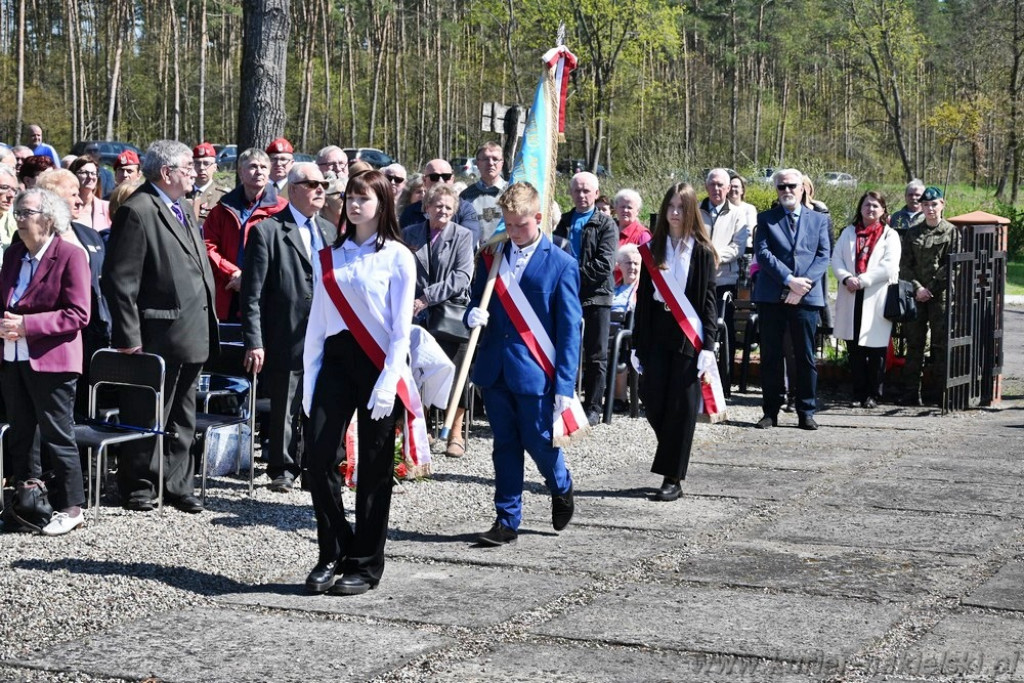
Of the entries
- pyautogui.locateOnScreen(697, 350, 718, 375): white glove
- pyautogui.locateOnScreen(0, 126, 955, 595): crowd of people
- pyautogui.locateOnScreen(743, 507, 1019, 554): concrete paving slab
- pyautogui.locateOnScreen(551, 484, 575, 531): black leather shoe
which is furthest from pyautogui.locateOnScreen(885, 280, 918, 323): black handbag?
pyautogui.locateOnScreen(551, 484, 575, 531): black leather shoe

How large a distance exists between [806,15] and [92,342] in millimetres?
62191

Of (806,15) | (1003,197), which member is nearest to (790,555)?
(1003,197)

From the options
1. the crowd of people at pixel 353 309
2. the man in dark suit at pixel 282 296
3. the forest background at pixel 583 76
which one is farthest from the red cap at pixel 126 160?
the forest background at pixel 583 76

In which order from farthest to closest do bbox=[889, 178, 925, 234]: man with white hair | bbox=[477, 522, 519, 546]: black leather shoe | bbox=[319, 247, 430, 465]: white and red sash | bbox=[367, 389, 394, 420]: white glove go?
1. bbox=[889, 178, 925, 234]: man with white hair
2. bbox=[477, 522, 519, 546]: black leather shoe
3. bbox=[319, 247, 430, 465]: white and red sash
4. bbox=[367, 389, 394, 420]: white glove

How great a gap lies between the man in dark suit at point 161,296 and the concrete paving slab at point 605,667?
10.4ft

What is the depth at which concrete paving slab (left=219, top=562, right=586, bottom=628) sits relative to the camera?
5.69 m

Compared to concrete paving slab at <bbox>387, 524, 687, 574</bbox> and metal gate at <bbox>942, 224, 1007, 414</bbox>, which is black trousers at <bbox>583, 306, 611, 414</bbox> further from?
concrete paving slab at <bbox>387, 524, 687, 574</bbox>

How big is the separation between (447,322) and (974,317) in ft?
17.3

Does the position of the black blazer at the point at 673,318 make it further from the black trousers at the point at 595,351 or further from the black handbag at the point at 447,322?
the black trousers at the point at 595,351

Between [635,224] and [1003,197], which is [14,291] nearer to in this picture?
[635,224]

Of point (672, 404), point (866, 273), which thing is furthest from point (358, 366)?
point (866, 273)

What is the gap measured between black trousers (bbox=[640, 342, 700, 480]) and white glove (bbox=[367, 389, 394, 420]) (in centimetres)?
280

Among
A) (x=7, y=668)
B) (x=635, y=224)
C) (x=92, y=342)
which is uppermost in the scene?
(x=635, y=224)

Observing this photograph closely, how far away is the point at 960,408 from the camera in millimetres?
12391
